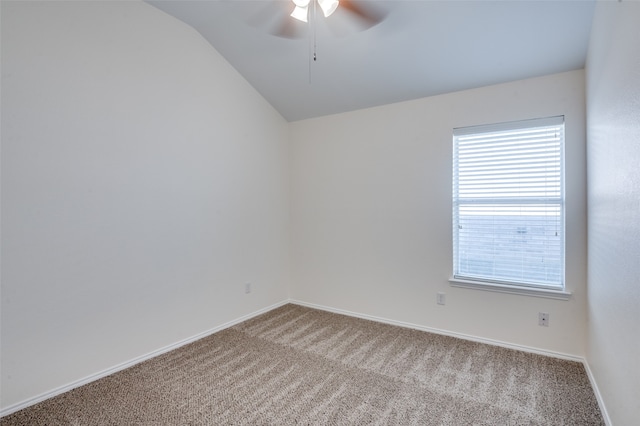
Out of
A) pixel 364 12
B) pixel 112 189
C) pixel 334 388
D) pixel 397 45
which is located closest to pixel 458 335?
pixel 334 388

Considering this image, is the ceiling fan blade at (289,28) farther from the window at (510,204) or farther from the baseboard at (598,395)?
the baseboard at (598,395)

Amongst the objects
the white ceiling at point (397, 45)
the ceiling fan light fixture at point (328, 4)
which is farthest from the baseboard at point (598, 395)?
the ceiling fan light fixture at point (328, 4)

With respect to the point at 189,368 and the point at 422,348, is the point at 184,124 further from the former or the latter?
the point at 422,348

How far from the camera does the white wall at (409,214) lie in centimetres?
252

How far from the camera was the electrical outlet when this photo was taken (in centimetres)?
260

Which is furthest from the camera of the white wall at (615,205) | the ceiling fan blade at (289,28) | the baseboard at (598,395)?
the ceiling fan blade at (289,28)

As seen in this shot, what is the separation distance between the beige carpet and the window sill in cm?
51

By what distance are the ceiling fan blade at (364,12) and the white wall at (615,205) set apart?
4.45 feet

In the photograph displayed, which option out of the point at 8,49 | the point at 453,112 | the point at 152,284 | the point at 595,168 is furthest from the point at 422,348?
Result: the point at 8,49

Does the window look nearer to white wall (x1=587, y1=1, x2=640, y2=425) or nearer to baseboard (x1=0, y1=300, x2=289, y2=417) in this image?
white wall (x1=587, y1=1, x2=640, y2=425)

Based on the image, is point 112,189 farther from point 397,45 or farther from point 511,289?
point 511,289

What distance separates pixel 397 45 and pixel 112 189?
2.57 meters

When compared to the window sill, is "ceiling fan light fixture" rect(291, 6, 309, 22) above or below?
above

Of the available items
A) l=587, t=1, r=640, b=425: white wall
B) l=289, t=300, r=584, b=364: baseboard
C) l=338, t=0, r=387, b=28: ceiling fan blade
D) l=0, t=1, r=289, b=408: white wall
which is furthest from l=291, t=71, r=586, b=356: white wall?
l=338, t=0, r=387, b=28: ceiling fan blade
